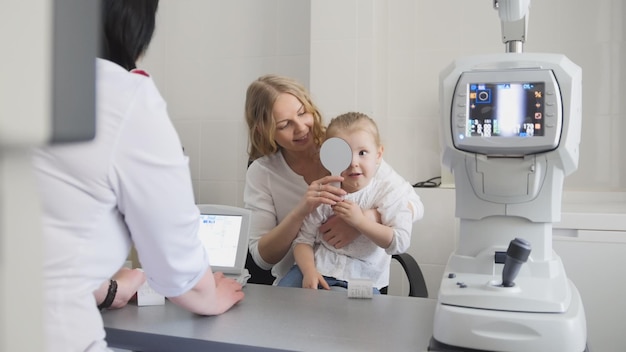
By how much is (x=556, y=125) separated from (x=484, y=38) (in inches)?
70.4

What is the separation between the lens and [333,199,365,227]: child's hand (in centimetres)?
154

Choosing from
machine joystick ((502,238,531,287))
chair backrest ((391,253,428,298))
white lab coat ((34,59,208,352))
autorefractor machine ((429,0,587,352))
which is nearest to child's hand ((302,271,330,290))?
chair backrest ((391,253,428,298))

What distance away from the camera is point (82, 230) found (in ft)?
2.69

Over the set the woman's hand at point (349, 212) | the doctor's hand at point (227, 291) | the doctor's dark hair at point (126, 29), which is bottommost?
the doctor's hand at point (227, 291)

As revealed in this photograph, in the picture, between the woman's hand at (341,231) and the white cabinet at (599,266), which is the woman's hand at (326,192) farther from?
the white cabinet at (599,266)

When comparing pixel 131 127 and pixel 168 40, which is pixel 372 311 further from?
pixel 168 40

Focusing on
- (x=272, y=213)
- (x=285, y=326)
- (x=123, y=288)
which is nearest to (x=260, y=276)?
(x=272, y=213)

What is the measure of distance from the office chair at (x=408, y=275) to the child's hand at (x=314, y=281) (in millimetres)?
301

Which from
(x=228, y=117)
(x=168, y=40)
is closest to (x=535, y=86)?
(x=228, y=117)

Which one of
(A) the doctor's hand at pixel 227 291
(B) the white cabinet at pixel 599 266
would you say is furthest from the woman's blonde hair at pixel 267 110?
(B) the white cabinet at pixel 599 266

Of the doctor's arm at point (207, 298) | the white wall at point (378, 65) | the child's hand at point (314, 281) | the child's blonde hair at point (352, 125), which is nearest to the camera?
the doctor's arm at point (207, 298)

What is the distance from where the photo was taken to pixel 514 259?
1.03 m

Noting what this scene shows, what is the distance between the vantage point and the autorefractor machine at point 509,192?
1.01 metres

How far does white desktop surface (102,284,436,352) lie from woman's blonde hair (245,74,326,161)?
0.64 metres
